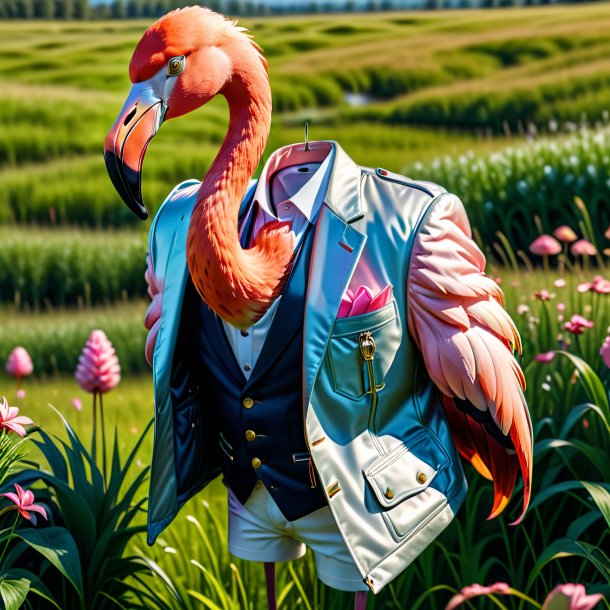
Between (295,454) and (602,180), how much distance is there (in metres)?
4.01

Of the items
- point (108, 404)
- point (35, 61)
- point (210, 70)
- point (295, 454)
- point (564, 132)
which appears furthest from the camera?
point (35, 61)

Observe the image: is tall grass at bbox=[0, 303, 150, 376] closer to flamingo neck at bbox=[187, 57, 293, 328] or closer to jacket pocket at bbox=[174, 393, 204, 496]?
jacket pocket at bbox=[174, 393, 204, 496]

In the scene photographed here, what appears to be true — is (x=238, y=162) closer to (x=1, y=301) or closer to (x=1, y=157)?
(x=1, y=301)

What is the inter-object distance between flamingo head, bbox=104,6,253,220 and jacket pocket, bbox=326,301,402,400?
480 millimetres

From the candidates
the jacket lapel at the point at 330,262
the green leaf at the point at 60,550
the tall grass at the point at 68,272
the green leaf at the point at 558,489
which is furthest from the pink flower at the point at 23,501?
the tall grass at the point at 68,272

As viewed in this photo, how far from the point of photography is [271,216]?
85.4 inches

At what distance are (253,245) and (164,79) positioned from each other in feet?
1.32

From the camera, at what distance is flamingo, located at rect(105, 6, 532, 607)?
1965 mm

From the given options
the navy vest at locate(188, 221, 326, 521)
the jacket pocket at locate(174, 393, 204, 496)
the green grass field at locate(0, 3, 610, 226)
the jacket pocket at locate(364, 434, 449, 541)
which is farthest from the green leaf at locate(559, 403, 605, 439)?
the green grass field at locate(0, 3, 610, 226)

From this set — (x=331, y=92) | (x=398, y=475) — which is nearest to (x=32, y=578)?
(x=398, y=475)

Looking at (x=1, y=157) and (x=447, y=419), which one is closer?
(x=447, y=419)

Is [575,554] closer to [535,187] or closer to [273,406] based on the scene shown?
[273,406]

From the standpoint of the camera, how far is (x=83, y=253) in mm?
5805

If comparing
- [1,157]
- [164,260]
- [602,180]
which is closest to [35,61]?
[1,157]
